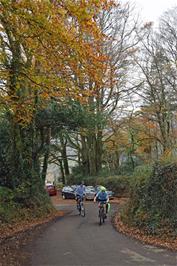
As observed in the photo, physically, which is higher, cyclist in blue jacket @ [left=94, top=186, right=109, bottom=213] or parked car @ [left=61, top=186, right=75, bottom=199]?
parked car @ [left=61, top=186, right=75, bottom=199]

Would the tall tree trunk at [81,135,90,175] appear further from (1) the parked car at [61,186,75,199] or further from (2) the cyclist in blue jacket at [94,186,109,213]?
(2) the cyclist in blue jacket at [94,186,109,213]

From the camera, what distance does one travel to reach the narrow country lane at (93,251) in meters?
10.6

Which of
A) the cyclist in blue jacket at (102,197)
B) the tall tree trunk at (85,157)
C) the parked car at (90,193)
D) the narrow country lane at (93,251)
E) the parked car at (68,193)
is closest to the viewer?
the narrow country lane at (93,251)

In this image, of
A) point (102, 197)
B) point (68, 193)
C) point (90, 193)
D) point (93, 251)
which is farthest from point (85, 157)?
point (93, 251)

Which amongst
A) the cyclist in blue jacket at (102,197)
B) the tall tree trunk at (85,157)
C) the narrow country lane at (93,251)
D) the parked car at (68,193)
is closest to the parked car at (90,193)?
the parked car at (68,193)

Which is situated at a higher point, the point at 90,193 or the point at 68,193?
the point at 68,193

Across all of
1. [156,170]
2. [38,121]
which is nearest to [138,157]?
[38,121]

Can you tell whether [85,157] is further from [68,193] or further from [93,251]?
[93,251]

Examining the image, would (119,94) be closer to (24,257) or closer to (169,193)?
(169,193)

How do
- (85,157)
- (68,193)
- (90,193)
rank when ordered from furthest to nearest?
(85,157) → (68,193) → (90,193)

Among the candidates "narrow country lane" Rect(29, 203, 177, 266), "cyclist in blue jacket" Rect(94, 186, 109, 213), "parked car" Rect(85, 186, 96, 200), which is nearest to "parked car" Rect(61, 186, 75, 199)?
"parked car" Rect(85, 186, 96, 200)

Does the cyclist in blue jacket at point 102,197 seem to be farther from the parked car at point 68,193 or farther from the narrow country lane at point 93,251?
the parked car at point 68,193

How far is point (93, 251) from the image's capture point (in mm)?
12195

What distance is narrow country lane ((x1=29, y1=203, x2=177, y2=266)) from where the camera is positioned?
10633 mm
